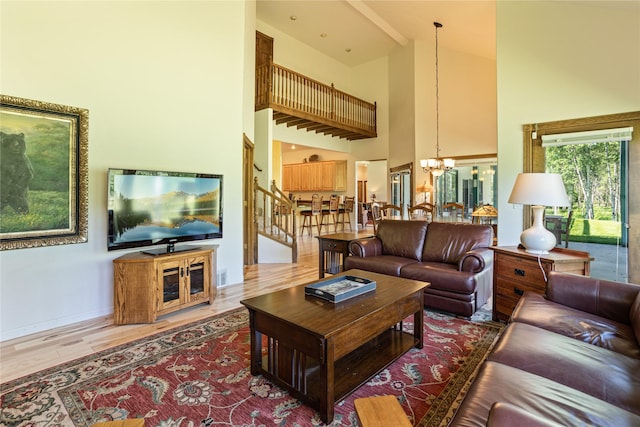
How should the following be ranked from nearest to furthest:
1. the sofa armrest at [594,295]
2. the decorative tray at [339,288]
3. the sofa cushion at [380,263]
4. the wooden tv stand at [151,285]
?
the sofa armrest at [594,295] → the decorative tray at [339,288] → the wooden tv stand at [151,285] → the sofa cushion at [380,263]

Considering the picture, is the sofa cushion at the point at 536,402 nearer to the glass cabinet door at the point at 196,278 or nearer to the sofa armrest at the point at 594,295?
the sofa armrest at the point at 594,295

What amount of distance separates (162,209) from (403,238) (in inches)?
113

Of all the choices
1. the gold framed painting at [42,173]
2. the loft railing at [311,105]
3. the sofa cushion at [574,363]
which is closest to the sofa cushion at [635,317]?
the sofa cushion at [574,363]

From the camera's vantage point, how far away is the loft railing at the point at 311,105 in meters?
6.71

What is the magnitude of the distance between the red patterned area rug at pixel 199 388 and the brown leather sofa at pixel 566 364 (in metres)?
0.54

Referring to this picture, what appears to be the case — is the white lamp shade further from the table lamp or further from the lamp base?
the lamp base

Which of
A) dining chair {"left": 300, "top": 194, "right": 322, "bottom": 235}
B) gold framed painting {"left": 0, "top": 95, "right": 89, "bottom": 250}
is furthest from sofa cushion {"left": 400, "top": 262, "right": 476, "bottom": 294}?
dining chair {"left": 300, "top": 194, "right": 322, "bottom": 235}

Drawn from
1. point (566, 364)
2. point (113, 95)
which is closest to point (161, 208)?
point (113, 95)

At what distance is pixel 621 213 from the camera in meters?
3.48

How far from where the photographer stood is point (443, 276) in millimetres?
3176

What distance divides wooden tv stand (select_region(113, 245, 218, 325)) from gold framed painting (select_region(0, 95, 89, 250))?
557mm

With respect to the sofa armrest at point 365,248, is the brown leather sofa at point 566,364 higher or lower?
lower

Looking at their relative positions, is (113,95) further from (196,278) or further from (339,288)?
(339,288)

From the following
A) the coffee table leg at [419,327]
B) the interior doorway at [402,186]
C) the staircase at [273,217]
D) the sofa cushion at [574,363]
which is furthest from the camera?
the interior doorway at [402,186]
